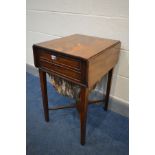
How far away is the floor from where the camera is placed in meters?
1.23

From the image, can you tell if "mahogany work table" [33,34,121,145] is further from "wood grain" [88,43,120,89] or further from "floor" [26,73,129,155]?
"floor" [26,73,129,155]

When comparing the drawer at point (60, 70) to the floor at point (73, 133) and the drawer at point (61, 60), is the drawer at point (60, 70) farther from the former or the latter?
the floor at point (73, 133)

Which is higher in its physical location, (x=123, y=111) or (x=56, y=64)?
(x=56, y=64)

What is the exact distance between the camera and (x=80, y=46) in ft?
3.66

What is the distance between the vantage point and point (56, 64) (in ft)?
3.58

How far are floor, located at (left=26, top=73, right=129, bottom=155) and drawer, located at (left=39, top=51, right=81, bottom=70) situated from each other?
0.62 m

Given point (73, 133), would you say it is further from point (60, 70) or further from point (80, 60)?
point (80, 60)

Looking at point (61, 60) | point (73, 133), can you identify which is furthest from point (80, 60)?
point (73, 133)

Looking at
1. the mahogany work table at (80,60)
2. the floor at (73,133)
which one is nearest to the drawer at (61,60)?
the mahogany work table at (80,60)

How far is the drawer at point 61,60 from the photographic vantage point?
981mm

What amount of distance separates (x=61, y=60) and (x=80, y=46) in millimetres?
169
